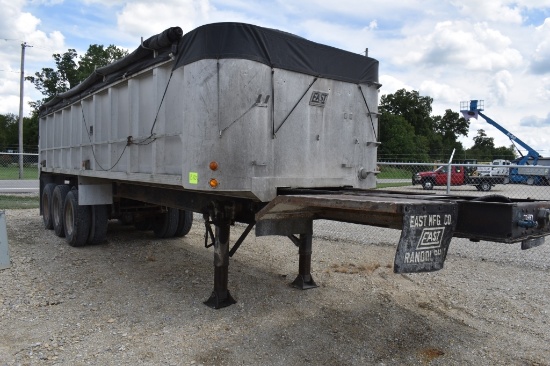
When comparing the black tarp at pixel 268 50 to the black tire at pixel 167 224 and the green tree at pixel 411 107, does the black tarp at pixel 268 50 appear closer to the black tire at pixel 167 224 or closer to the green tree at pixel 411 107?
the black tire at pixel 167 224

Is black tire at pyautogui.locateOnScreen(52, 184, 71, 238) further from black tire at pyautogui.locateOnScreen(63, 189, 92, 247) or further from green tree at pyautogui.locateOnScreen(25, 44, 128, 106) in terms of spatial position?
green tree at pyautogui.locateOnScreen(25, 44, 128, 106)

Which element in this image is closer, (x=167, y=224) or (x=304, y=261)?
(x=304, y=261)

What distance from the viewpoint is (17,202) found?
16078mm

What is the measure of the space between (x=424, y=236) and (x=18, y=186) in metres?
21.3

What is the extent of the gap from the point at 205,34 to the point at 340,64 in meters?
1.60

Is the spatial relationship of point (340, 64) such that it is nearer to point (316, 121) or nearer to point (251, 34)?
point (316, 121)

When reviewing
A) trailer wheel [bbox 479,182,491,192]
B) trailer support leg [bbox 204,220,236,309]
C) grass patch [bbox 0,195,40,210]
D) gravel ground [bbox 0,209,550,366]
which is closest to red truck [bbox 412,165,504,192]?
trailer wheel [bbox 479,182,491,192]

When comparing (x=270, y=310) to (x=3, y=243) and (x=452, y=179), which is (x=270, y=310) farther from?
(x=452, y=179)

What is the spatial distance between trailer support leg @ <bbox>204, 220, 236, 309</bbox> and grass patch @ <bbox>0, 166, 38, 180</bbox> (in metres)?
20.4

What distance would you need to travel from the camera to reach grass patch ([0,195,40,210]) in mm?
14880

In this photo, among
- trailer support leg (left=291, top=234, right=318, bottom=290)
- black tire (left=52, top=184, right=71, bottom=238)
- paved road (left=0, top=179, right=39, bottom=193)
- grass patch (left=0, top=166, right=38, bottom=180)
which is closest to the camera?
trailer support leg (left=291, top=234, right=318, bottom=290)

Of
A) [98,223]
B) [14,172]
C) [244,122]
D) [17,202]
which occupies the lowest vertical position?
[17,202]

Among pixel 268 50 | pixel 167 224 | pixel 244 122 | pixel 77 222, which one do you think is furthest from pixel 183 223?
pixel 268 50

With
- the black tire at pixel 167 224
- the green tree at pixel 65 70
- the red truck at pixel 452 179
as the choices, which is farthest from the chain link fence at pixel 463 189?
the green tree at pixel 65 70
